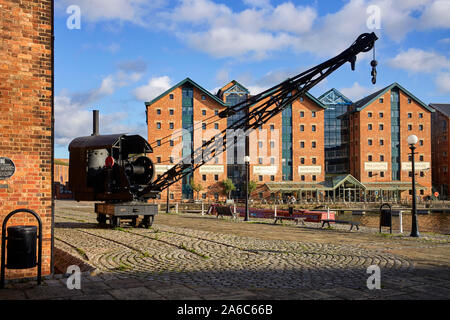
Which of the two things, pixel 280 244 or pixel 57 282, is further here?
pixel 280 244

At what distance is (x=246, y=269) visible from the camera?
8164mm

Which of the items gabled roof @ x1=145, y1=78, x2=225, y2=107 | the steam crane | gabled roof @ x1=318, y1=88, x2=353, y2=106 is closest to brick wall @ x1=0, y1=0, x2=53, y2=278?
the steam crane

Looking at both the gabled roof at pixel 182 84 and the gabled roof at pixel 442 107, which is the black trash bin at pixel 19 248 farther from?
the gabled roof at pixel 442 107

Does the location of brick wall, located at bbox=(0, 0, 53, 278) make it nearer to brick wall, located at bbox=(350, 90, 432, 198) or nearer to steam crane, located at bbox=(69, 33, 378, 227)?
steam crane, located at bbox=(69, 33, 378, 227)

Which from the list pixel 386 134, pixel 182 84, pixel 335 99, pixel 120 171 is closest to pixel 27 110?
pixel 120 171

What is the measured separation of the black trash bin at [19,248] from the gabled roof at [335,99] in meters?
68.8

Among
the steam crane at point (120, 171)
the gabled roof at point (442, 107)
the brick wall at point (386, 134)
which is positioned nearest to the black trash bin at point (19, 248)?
the steam crane at point (120, 171)

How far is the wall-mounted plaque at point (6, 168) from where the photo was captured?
277 inches

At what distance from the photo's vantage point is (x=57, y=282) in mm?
6785

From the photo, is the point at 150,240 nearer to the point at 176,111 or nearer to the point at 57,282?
the point at 57,282

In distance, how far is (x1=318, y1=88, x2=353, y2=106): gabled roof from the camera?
235 feet
